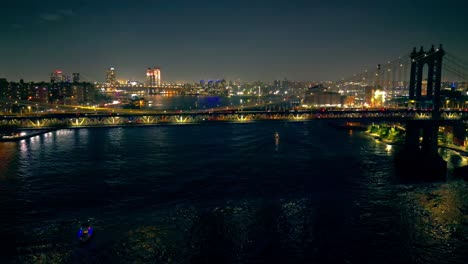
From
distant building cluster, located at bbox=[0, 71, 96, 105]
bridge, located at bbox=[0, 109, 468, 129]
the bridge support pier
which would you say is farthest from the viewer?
distant building cluster, located at bbox=[0, 71, 96, 105]

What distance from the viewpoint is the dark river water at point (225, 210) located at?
11.9 m

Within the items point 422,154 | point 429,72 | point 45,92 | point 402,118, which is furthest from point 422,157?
point 45,92

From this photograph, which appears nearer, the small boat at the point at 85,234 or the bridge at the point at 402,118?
the small boat at the point at 85,234

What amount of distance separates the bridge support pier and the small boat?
16.9m

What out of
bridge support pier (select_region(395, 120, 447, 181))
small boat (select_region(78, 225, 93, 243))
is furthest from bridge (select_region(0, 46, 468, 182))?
small boat (select_region(78, 225, 93, 243))

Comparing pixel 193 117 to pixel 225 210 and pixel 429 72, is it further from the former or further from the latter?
→ pixel 429 72

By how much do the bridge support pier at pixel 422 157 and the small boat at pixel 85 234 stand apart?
1692cm

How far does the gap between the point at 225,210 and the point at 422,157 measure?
1541 cm

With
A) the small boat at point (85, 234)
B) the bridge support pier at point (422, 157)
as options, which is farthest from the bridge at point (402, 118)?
the small boat at point (85, 234)

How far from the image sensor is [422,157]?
24109mm

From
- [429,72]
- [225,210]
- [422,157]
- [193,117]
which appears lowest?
[225,210]

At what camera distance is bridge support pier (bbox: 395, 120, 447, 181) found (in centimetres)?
2223

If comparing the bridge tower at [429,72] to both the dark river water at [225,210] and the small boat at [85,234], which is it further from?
the small boat at [85,234]

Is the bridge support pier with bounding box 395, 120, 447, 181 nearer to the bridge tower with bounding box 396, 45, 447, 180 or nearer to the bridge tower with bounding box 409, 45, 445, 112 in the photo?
the bridge tower with bounding box 396, 45, 447, 180
